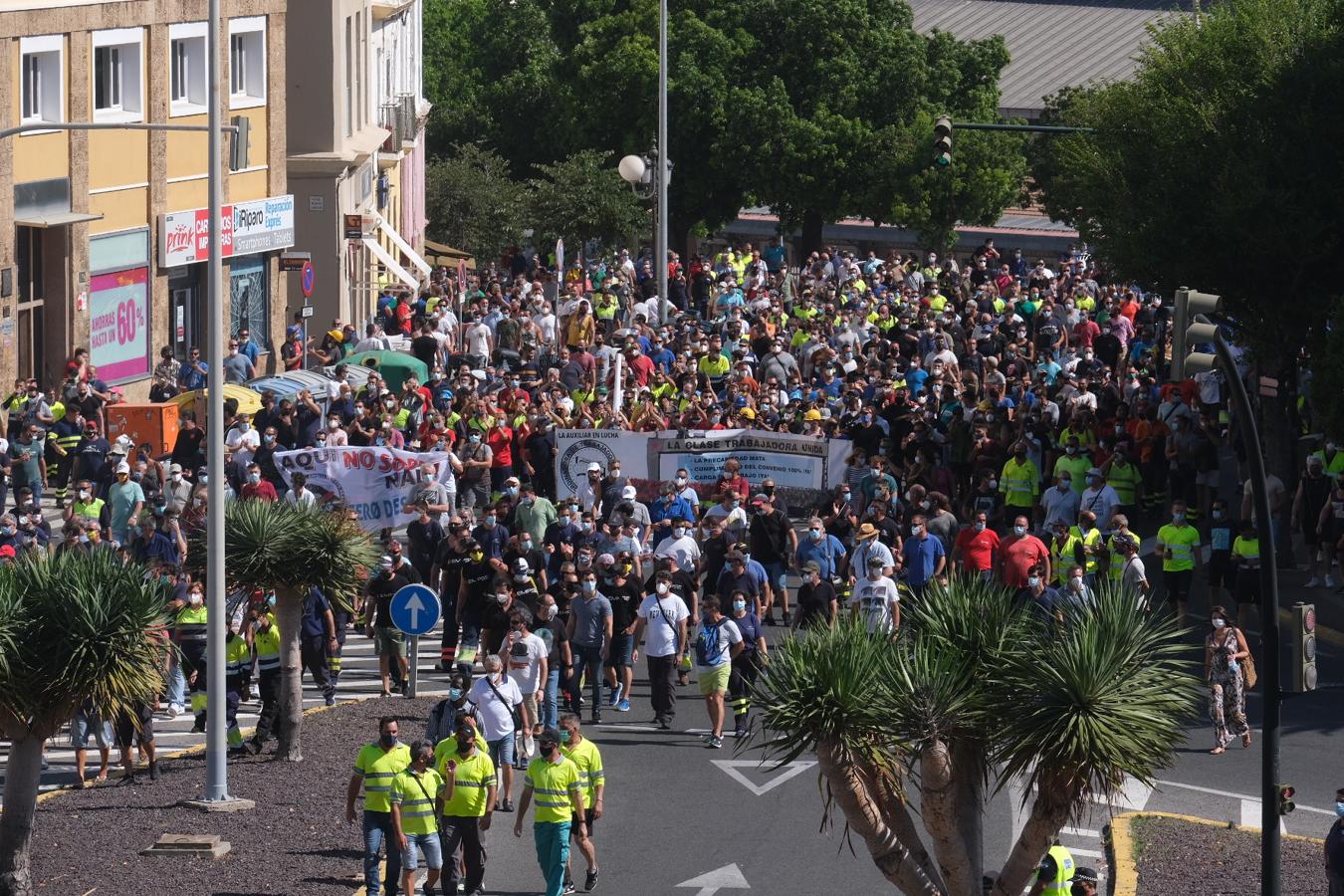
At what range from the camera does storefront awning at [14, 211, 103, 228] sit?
115 ft

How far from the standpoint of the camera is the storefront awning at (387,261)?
172 feet

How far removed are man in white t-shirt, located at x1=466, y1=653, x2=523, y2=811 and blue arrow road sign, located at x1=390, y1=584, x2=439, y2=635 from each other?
7.45ft

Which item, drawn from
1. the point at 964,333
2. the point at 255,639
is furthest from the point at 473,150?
the point at 255,639

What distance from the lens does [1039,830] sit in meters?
14.4

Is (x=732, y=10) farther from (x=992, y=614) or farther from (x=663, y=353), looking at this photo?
(x=992, y=614)

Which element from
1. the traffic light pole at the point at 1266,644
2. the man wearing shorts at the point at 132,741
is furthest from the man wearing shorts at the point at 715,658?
the traffic light pole at the point at 1266,644

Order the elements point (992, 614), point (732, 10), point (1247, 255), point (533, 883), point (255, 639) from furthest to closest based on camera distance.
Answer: point (732, 10), point (1247, 255), point (255, 639), point (533, 883), point (992, 614)

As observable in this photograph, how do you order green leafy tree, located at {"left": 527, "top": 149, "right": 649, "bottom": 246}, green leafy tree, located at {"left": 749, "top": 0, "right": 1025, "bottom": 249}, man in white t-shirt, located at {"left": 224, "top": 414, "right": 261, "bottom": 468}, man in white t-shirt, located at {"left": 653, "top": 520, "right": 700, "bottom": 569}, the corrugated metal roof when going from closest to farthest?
man in white t-shirt, located at {"left": 653, "top": 520, "right": 700, "bottom": 569}, man in white t-shirt, located at {"left": 224, "top": 414, "right": 261, "bottom": 468}, green leafy tree, located at {"left": 527, "top": 149, "right": 649, "bottom": 246}, green leafy tree, located at {"left": 749, "top": 0, "right": 1025, "bottom": 249}, the corrugated metal roof

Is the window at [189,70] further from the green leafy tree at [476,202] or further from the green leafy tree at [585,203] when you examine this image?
the green leafy tree at [476,202]

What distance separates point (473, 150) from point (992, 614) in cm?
5028

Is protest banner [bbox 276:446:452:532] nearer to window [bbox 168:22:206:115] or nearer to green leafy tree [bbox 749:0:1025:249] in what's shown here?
window [bbox 168:22:206:115]

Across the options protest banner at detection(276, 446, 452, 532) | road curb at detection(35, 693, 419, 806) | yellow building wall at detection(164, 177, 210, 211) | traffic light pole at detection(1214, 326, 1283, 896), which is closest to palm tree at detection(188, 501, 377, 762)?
road curb at detection(35, 693, 419, 806)

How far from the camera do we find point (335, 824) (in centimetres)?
1844

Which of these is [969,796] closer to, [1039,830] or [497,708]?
[1039,830]
